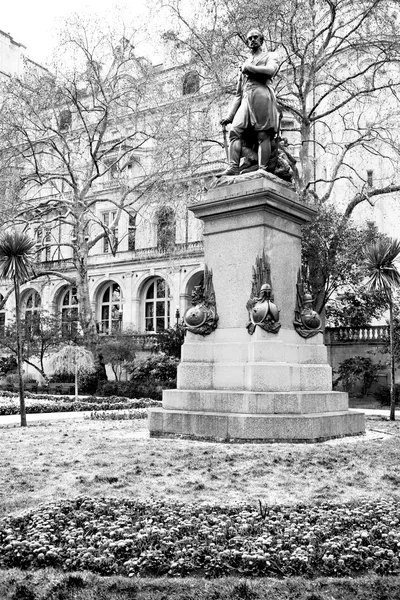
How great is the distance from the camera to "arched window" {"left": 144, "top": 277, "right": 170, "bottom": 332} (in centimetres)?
4788

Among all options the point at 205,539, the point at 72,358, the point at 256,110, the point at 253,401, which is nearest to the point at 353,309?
the point at 72,358

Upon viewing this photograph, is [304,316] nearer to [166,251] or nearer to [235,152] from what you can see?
[235,152]

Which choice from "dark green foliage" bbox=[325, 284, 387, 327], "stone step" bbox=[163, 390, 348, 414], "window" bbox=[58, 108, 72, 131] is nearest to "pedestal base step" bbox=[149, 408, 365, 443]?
"stone step" bbox=[163, 390, 348, 414]

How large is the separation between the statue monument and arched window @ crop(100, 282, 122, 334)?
3888cm

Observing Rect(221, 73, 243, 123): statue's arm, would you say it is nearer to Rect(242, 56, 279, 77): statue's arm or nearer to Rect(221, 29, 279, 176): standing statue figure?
Rect(221, 29, 279, 176): standing statue figure

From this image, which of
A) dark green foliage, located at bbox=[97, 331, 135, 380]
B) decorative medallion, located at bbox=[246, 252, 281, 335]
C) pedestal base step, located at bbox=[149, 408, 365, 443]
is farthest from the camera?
dark green foliage, located at bbox=[97, 331, 135, 380]

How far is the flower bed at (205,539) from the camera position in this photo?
424cm

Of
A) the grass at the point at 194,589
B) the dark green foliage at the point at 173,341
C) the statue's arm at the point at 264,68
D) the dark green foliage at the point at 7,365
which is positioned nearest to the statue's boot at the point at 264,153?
the statue's arm at the point at 264,68

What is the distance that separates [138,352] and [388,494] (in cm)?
3505

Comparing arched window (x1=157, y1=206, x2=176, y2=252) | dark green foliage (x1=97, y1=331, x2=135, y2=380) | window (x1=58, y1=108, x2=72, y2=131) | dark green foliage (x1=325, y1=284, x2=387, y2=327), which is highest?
window (x1=58, y1=108, x2=72, y2=131)

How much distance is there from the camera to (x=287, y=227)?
36.1 feet

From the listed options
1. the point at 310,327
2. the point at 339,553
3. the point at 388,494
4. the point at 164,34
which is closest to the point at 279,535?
the point at 339,553

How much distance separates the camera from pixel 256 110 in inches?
442

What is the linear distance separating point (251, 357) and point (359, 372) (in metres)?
19.8
